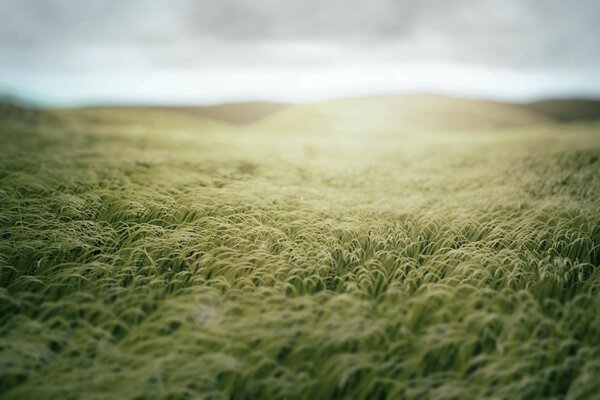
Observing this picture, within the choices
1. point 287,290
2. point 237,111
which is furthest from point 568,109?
point 287,290

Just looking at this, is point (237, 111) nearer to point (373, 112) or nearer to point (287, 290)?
point (373, 112)

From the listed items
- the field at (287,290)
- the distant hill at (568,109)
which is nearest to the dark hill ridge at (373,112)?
the distant hill at (568,109)

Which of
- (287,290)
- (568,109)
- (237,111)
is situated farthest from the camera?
(568,109)

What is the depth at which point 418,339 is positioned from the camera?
2.83 metres

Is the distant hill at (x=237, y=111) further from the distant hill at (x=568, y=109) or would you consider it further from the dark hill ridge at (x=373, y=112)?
the distant hill at (x=568, y=109)

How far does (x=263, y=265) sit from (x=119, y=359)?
57.8 inches

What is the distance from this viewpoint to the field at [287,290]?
2520 mm

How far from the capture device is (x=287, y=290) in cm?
351

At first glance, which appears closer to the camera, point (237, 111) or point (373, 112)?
point (373, 112)

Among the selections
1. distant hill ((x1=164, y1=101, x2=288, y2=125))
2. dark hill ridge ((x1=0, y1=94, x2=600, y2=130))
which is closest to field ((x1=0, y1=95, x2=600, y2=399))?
dark hill ridge ((x1=0, y1=94, x2=600, y2=130))

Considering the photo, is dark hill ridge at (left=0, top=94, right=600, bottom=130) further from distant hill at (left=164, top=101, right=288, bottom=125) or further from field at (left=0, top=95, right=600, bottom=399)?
field at (left=0, top=95, right=600, bottom=399)

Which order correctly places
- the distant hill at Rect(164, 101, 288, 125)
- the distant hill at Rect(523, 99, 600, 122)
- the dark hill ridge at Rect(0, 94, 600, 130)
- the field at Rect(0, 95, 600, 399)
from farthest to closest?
1. the distant hill at Rect(523, 99, 600, 122)
2. the distant hill at Rect(164, 101, 288, 125)
3. the dark hill ridge at Rect(0, 94, 600, 130)
4. the field at Rect(0, 95, 600, 399)

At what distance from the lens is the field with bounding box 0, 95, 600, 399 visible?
2.52 metres

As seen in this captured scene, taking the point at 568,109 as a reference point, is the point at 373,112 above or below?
below
